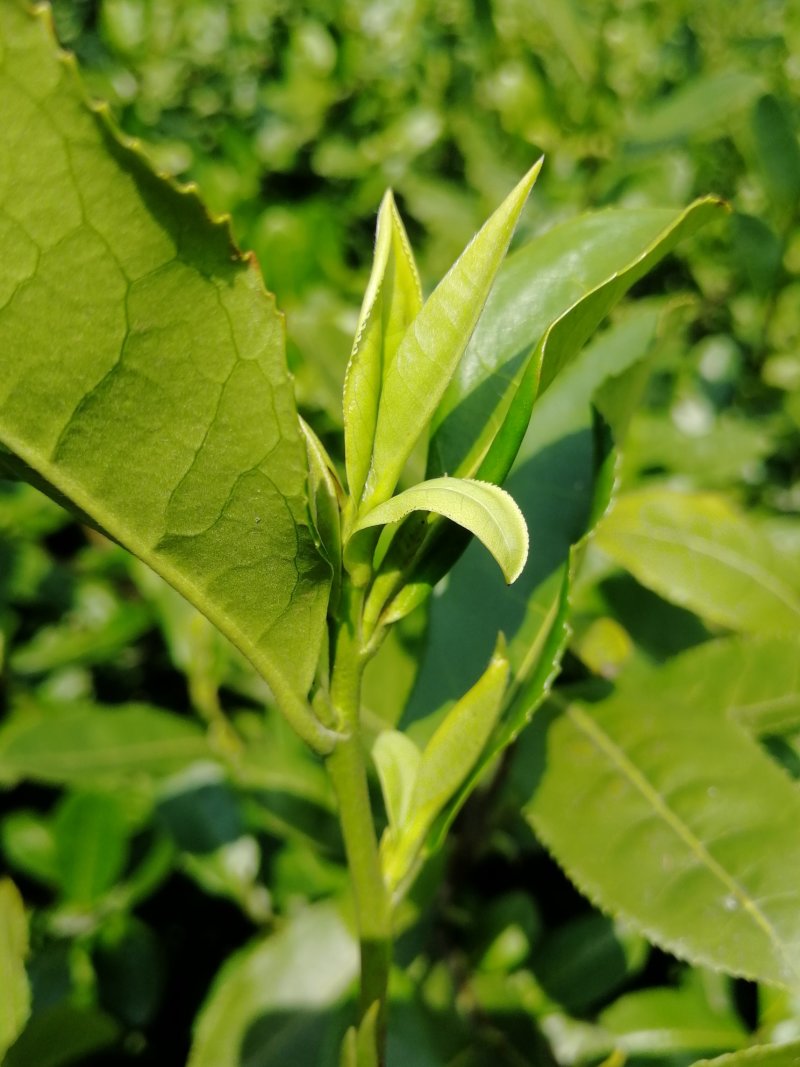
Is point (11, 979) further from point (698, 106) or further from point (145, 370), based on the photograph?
Result: point (698, 106)

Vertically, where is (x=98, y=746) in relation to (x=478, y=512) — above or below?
below

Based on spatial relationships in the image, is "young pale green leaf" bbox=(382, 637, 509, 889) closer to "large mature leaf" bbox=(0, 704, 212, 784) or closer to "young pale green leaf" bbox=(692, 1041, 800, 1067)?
"young pale green leaf" bbox=(692, 1041, 800, 1067)

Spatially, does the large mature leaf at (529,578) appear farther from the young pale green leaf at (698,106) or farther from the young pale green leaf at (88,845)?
the young pale green leaf at (698,106)

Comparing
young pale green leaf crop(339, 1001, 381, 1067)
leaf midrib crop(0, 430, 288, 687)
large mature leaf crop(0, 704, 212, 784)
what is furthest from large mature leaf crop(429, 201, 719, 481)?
large mature leaf crop(0, 704, 212, 784)

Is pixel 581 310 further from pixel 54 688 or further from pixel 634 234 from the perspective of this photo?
pixel 54 688

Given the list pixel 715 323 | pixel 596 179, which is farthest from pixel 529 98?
pixel 715 323

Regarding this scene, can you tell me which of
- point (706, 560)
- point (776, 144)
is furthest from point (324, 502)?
point (776, 144)

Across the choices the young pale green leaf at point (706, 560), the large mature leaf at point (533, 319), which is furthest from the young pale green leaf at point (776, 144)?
the large mature leaf at point (533, 319)
